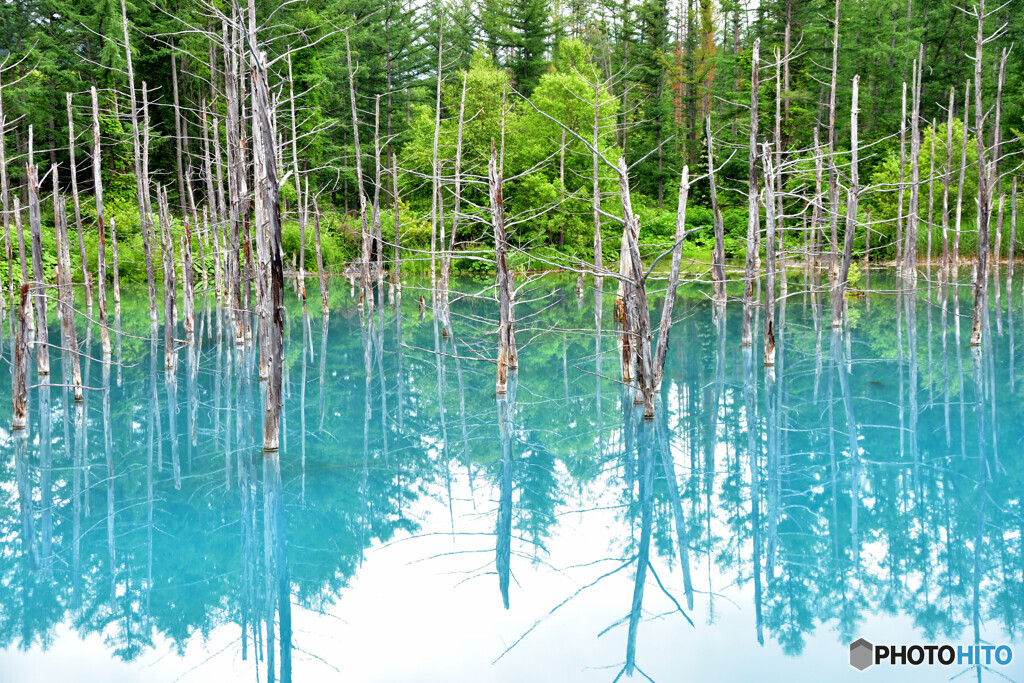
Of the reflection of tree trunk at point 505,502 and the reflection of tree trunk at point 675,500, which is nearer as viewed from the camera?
the reflection of tree trunk at point 675,500

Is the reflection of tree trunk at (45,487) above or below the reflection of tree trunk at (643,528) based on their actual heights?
above

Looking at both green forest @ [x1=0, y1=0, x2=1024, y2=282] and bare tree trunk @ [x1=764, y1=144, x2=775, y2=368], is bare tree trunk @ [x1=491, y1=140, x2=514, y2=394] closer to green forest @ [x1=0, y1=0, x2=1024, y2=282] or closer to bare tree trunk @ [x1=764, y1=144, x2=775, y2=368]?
bare tree trunk @ [x1=764, y1=144, x2=775, y2=368]

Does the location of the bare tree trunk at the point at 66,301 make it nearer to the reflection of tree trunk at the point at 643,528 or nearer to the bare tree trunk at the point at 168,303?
the bare tree trunk at the point at 168,303

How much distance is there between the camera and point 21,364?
942 centimetres

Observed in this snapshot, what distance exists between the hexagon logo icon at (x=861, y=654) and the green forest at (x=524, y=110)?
20.3m

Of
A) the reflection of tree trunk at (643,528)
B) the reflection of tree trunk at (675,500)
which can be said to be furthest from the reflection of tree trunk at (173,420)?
the reflection of tree trunk at (675,500)

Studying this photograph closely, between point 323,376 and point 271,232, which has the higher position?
point 271,232

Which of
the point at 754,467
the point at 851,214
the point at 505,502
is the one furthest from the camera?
the point at 851,214

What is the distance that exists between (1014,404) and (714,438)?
3.97m

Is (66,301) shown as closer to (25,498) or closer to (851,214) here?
(25,498)

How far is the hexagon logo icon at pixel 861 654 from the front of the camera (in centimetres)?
487

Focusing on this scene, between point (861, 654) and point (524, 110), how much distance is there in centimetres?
3389

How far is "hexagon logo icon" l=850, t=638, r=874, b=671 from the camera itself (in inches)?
192

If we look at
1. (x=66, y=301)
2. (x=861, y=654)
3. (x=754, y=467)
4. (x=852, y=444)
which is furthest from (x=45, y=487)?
(x=852, y=444)
